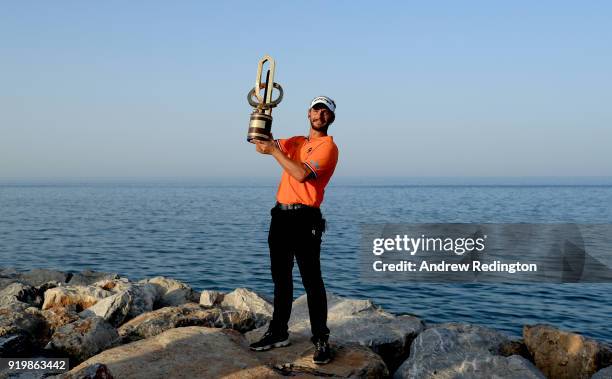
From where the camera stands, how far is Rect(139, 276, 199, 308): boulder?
1194 cm

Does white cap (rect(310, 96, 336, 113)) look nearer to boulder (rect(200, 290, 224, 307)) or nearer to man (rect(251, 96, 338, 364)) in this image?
man (rect(251, 96, 338, 364))

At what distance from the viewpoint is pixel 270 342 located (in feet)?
21.9

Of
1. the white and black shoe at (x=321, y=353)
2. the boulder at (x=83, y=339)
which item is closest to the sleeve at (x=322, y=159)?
the white and black shoe at (x=321, y=353)

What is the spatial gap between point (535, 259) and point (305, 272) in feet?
64.6

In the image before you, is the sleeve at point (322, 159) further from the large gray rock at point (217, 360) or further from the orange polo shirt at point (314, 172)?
the large gray rock at point (217, 360)

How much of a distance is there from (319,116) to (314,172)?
0.63m

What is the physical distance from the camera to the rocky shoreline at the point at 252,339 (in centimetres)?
613

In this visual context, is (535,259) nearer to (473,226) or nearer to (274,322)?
(473,226)

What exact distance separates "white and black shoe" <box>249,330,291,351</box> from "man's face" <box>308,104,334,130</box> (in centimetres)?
242

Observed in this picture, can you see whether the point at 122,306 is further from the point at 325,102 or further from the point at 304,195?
the point at 325,102

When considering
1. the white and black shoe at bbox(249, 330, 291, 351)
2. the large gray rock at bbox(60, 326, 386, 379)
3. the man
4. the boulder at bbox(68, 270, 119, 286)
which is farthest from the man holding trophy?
the boulder at bbox(68, 270, 119, 286)

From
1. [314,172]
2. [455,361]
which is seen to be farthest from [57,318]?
[455,361]

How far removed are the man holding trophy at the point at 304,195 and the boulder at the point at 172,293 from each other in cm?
605

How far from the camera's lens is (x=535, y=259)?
928 inches
